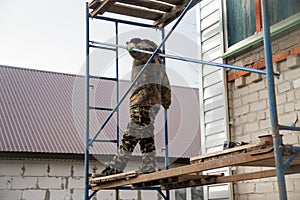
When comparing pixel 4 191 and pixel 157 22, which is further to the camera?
pixel 4 191

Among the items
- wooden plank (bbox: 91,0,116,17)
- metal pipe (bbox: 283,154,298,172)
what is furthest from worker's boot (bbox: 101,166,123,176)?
metal pipe (bbox: 283,154,298,172)

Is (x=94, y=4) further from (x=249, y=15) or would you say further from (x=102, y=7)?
(x=249, y=15)

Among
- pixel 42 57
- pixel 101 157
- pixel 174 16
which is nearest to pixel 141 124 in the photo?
pixel 174 16

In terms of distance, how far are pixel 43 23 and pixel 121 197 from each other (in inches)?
193

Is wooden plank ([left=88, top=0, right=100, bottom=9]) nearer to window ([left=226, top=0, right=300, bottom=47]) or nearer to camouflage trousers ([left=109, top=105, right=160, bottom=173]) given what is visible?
camouflage trousers ([left=109, top=105, right=160, bottom=173])

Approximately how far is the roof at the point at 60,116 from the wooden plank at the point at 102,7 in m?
4.00

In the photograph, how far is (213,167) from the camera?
13.4 feet

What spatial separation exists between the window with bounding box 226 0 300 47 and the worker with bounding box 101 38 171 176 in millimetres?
1464

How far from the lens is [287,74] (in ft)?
19.0

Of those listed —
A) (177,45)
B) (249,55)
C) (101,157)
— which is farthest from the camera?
(101,157)

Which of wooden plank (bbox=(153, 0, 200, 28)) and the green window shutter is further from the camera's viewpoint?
wooden plank (bbox=(153, 0, 200, 28))

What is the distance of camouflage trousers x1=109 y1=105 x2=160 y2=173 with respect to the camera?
5.72 metres

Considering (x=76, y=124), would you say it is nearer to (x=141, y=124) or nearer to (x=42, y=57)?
(x=42, y=57)

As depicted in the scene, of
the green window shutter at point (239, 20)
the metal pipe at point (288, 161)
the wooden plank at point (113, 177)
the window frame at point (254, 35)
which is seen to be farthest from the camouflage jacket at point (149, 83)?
the metal pipe at point (288, 161)
